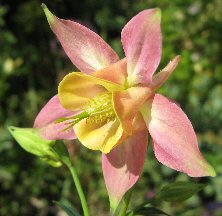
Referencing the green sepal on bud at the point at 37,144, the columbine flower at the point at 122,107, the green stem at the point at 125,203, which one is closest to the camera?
the columbine flower at the point at 122,107

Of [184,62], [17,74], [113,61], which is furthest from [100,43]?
[17,74]

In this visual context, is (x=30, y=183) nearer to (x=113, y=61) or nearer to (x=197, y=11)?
(x=197, y=11)

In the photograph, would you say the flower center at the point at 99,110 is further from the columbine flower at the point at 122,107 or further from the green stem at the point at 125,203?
the green stem at the point at 125,203

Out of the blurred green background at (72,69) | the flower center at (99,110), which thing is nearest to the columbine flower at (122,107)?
the flower center at (99,110)

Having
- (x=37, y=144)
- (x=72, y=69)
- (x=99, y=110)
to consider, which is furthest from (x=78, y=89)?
(x=72, y=69)

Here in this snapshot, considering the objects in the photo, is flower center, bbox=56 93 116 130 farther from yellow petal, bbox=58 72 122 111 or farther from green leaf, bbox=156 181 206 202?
green leaf, bbox=156 181 206 202
